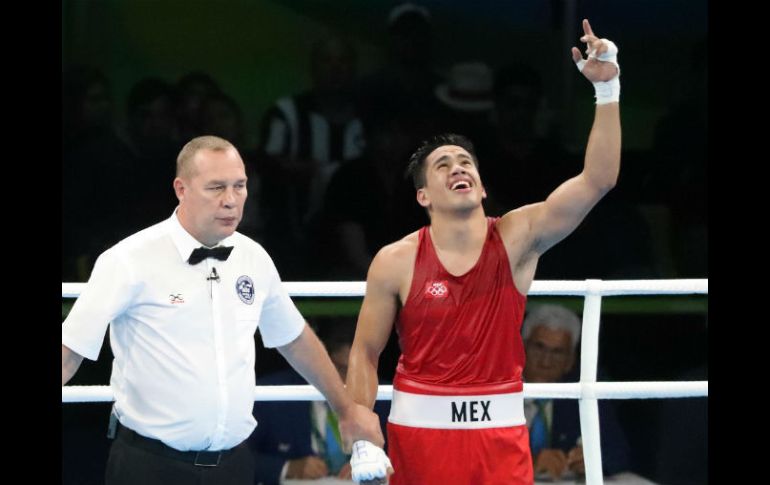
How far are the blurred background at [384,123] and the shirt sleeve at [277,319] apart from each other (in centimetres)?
250

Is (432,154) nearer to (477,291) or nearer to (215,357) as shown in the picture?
(477,291)

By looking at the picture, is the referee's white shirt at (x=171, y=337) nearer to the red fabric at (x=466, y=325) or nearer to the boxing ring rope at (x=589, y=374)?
the red fabric at (x=466, y=325)

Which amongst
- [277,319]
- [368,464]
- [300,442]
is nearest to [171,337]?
[277,319]

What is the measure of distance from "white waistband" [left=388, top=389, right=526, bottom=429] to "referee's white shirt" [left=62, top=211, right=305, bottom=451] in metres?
0.51

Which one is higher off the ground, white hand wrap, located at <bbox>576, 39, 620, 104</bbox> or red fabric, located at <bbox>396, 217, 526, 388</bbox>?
white hand wrap, located at <bbox>576, 39, 620, 104</bbox>

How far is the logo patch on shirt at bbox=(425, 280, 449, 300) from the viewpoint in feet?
11.3

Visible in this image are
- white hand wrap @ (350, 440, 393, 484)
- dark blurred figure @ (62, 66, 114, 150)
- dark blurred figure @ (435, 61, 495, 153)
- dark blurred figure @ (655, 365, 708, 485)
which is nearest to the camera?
white hand wrap @ (350, 440, 393, 484)

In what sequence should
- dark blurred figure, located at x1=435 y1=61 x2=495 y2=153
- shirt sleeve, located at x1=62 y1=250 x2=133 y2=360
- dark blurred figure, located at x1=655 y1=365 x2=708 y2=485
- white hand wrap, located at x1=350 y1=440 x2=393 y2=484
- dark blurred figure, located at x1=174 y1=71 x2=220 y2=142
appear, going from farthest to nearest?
1. dark blurred figure, located at x1=435 y1=61 x2=495 y2=153
2. dark blurred figure, located at x1=174 y1=71 x2=220 y2=142
3. dark blurred figure, located at x1=655 y1=365 x2=708 y2=485
4. white hand wrap, located at x1=350 y1=440 x2=393 y2=484
5. shirt sleeve, located at x1=62 y1=250 x2=133 y2=360

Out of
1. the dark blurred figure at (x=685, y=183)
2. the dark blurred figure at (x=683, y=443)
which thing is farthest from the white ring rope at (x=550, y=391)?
the dark blurred figure at (x=685, y=183)

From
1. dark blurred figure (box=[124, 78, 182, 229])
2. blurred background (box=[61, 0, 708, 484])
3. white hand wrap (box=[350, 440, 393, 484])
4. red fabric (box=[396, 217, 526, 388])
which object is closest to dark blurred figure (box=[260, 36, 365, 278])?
blurred background (box=[61, 0, 708, 484])

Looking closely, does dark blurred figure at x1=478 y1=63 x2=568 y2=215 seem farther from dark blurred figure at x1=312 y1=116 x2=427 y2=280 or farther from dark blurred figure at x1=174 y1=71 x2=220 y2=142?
dark blurred figure at x1=174 y1=71 x2=220 y2=142

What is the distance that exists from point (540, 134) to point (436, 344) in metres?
3.58

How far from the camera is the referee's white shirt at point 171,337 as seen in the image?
10.1 ft

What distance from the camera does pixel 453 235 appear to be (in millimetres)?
3531
